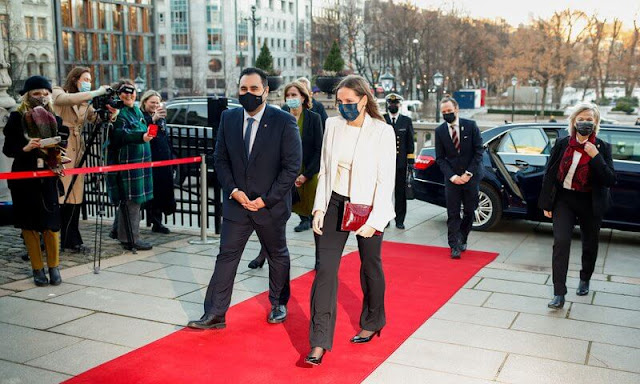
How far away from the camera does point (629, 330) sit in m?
5.95

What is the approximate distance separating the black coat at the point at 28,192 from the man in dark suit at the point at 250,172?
2.11 m

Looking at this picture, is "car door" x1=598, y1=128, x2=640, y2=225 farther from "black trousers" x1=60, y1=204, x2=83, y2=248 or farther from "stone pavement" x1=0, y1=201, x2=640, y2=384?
"black trousers" x1=60, y1=204, x2=83, y2=248

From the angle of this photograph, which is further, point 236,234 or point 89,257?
point 89,257

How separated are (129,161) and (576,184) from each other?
4.95m

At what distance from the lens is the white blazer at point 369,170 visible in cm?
497

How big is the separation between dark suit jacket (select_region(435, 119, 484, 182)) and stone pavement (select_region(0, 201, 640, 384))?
113 centimetres

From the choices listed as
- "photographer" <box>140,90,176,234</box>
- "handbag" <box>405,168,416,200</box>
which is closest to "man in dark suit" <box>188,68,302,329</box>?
"photographer" <box>140,90,176,234</box>

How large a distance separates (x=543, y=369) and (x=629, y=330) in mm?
1384

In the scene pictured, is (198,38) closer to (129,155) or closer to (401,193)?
(401,193)

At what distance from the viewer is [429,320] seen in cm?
613

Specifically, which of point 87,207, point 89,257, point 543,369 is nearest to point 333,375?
point 543,369

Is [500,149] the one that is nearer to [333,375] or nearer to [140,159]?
[140,159]

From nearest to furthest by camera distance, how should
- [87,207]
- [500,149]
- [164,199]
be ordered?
1. [164,199]
2. [500,149]
3. [87,207]

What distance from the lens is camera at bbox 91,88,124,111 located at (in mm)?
7910
